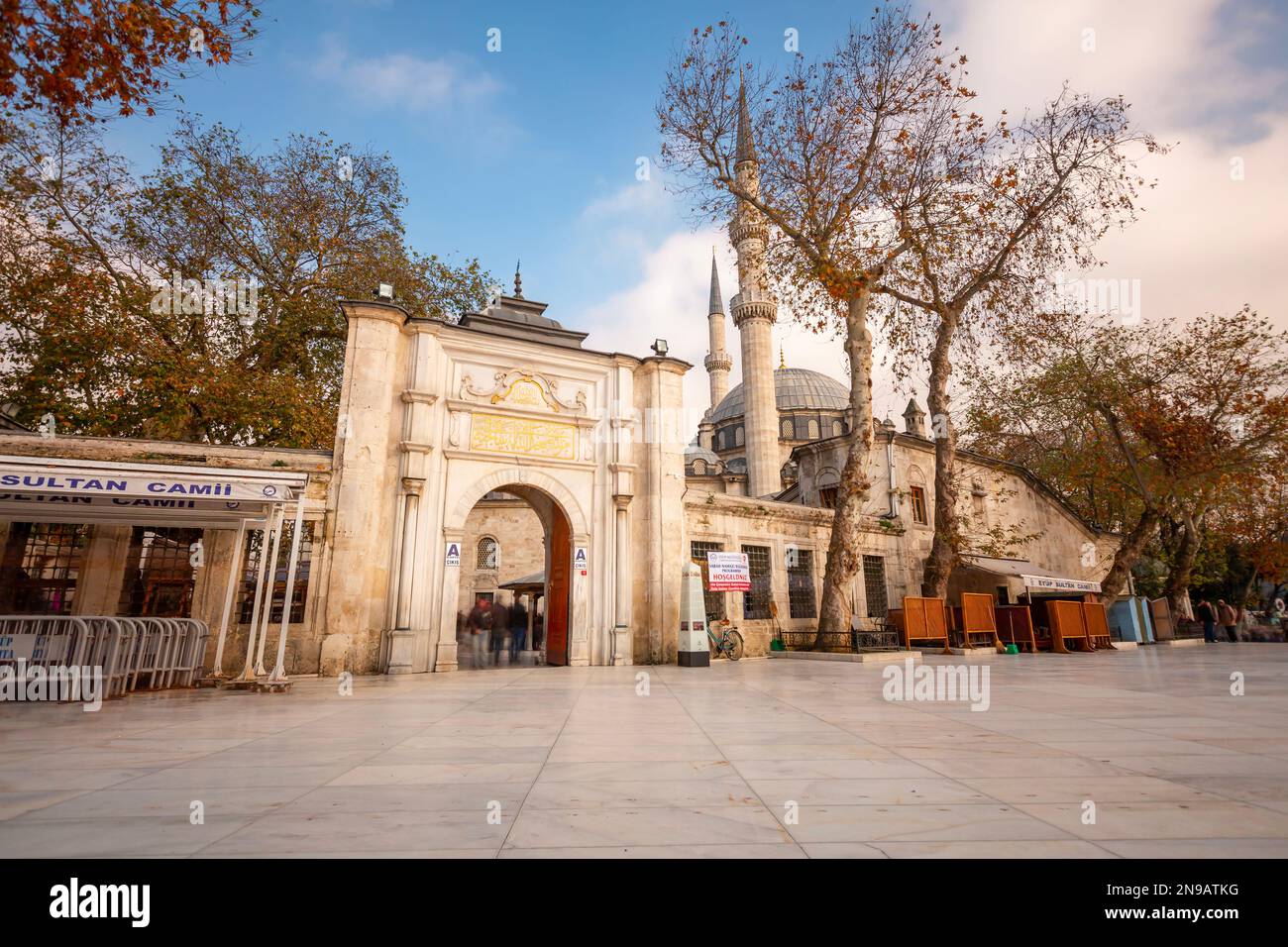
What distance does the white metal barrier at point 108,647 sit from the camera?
7.50 metres

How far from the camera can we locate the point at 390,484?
12258 mm

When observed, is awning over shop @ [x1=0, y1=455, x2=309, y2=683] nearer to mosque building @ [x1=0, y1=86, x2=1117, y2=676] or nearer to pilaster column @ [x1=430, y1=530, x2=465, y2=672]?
mosque building @ [x1=0, y1=86, x2=1117, y2=676]

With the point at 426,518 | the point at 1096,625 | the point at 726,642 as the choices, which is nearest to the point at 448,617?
the point at 426,518

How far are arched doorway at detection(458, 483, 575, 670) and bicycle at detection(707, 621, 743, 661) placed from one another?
152 inches

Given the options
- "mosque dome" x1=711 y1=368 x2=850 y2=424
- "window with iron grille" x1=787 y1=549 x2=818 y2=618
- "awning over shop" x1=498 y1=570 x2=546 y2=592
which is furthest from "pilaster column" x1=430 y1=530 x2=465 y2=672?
"mosque dome" x1=711 y1=368 x2=850 y2=424

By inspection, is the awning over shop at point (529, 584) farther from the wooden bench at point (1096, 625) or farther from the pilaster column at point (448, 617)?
the wooden bench at point (1096, 625)

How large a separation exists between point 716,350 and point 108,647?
5240cm

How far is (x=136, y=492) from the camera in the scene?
8.20 meters

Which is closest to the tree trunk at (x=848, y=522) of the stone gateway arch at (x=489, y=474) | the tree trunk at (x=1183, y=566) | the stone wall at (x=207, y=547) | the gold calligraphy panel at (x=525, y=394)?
the stone gateway arch at (x=489, y=474)

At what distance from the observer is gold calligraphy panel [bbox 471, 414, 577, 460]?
13359 millimetres

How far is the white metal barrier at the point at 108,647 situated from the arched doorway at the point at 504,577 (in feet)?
22.8
